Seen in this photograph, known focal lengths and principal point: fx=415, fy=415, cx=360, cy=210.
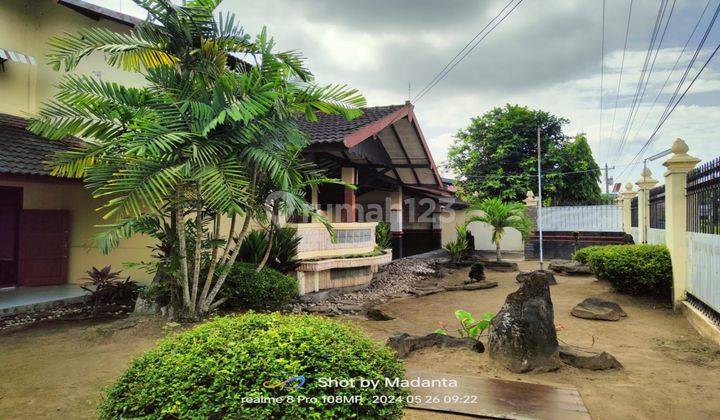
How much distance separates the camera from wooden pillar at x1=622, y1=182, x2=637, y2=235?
13.6 meters

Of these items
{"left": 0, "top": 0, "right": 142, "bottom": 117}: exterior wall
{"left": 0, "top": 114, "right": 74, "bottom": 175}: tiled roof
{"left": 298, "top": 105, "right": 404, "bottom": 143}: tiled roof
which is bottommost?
{"left": 0, "top": 114, "right": 74, "bottom": 175}: tiled roof

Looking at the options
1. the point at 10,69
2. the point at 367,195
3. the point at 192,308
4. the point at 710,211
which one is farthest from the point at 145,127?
the point at 367,195

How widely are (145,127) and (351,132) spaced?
172 inches

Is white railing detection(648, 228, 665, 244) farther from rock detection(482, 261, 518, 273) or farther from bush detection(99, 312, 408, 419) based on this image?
bush detection(99, 312, 408, 419)

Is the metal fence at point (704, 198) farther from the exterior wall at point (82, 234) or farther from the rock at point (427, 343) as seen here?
the exterior wall at point (82, 234)

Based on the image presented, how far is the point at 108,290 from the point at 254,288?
2754mm

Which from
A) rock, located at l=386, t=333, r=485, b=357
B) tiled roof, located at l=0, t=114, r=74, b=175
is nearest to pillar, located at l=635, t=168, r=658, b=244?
rock, located at l=386, t=333, r=485, b=357

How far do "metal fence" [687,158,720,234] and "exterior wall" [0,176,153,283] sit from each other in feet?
31.5

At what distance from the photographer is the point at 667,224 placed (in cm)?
712

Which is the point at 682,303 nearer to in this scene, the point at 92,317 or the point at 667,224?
the point at 667,224

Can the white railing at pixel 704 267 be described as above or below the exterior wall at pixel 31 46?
below

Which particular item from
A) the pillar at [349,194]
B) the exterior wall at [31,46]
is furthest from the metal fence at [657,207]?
the exterior wall at [31,46]

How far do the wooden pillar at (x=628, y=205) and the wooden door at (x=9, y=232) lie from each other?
16553mm

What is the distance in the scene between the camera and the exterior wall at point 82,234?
28.5 feet
